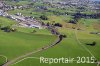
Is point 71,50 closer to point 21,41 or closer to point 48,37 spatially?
point 48,37

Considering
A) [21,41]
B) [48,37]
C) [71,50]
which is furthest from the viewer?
[48,37]

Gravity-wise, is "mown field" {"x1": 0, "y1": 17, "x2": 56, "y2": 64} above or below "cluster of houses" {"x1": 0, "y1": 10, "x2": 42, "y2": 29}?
below

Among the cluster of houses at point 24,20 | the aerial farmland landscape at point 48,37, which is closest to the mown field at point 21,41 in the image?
the aerial farmland landscape at point 48,37

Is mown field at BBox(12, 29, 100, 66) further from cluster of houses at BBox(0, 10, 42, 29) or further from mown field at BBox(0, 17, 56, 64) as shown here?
cluster of houses at BBox(0, 10, 42, 29)

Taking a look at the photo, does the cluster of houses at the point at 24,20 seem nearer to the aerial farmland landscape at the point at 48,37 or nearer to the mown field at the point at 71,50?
the aerial farmland landscape at the point at 48,37

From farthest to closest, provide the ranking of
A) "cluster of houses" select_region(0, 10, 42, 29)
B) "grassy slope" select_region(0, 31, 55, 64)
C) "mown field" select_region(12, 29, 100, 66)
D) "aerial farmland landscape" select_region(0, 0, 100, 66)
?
"cluster of houses" select_region(0, 10, 42, 29), "grassy slope" select_region(0, 31, 55, 64), "aerial farmland landscape" select_region(0, 0, 100, 66), "mown field" select_region(12, 29, 100, 66)

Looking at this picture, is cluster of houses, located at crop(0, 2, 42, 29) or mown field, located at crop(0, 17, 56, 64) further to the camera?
cluster of houses, located at crop(0, 2, 42, 29)

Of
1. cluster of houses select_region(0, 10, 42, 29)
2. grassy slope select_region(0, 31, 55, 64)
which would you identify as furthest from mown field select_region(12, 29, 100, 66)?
cluster of houses select_region(0, 10, 42, 29)

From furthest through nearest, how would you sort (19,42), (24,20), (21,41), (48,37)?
1. (24,20)
2. (48,37)
3. (21,41)
4. (19,42)

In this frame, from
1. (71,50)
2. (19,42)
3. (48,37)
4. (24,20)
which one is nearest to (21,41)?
(19,42)
